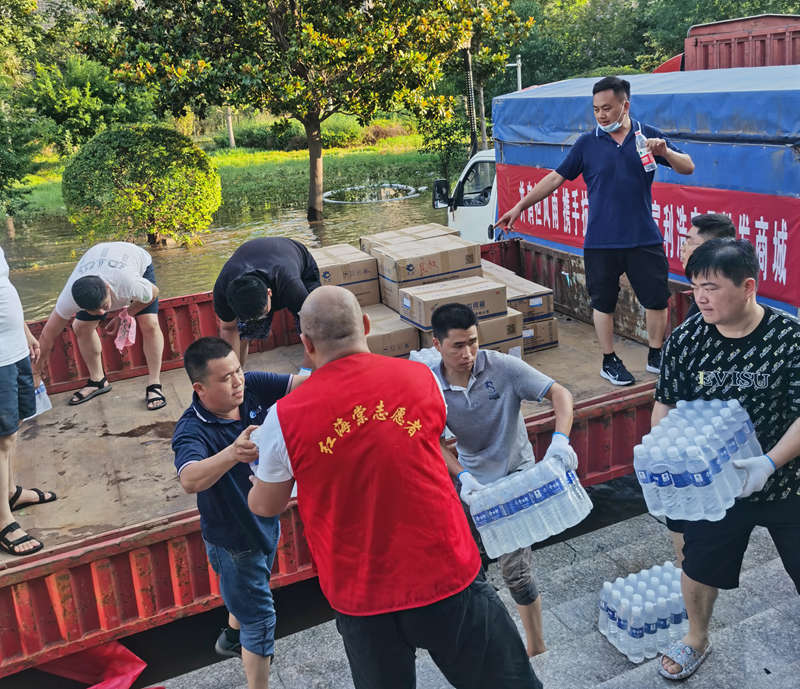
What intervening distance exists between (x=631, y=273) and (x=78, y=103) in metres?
20.8

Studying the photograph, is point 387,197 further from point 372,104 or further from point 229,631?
point 229,631

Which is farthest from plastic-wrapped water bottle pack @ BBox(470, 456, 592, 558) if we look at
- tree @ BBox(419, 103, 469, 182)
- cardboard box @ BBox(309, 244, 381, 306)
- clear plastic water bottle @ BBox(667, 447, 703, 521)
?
tree @ BBox(419, 103, 469, 182)

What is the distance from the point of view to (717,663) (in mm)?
3400

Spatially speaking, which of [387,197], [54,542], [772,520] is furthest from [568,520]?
[387,197]

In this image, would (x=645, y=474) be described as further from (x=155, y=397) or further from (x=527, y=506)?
(x=155, y=397)

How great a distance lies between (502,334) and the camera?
6.07 meters

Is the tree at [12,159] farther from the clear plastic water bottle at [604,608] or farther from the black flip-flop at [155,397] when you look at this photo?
the clear plastic water bottle at [604,608]

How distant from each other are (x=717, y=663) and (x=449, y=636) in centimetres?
156

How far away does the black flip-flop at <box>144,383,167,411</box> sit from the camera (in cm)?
606

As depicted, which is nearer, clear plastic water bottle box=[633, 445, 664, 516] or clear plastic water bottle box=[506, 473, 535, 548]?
clear plastic water bottle box=[633, 445, 664, 516]

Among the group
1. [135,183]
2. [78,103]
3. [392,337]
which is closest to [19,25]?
[78,103]

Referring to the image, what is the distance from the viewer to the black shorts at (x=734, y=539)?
122 inches

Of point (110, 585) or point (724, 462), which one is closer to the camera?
point (724, 462)

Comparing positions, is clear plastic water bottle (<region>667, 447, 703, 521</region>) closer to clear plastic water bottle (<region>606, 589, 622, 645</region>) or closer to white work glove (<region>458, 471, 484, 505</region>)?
white work glove (<region>458, 471, 484, 505</region>)
